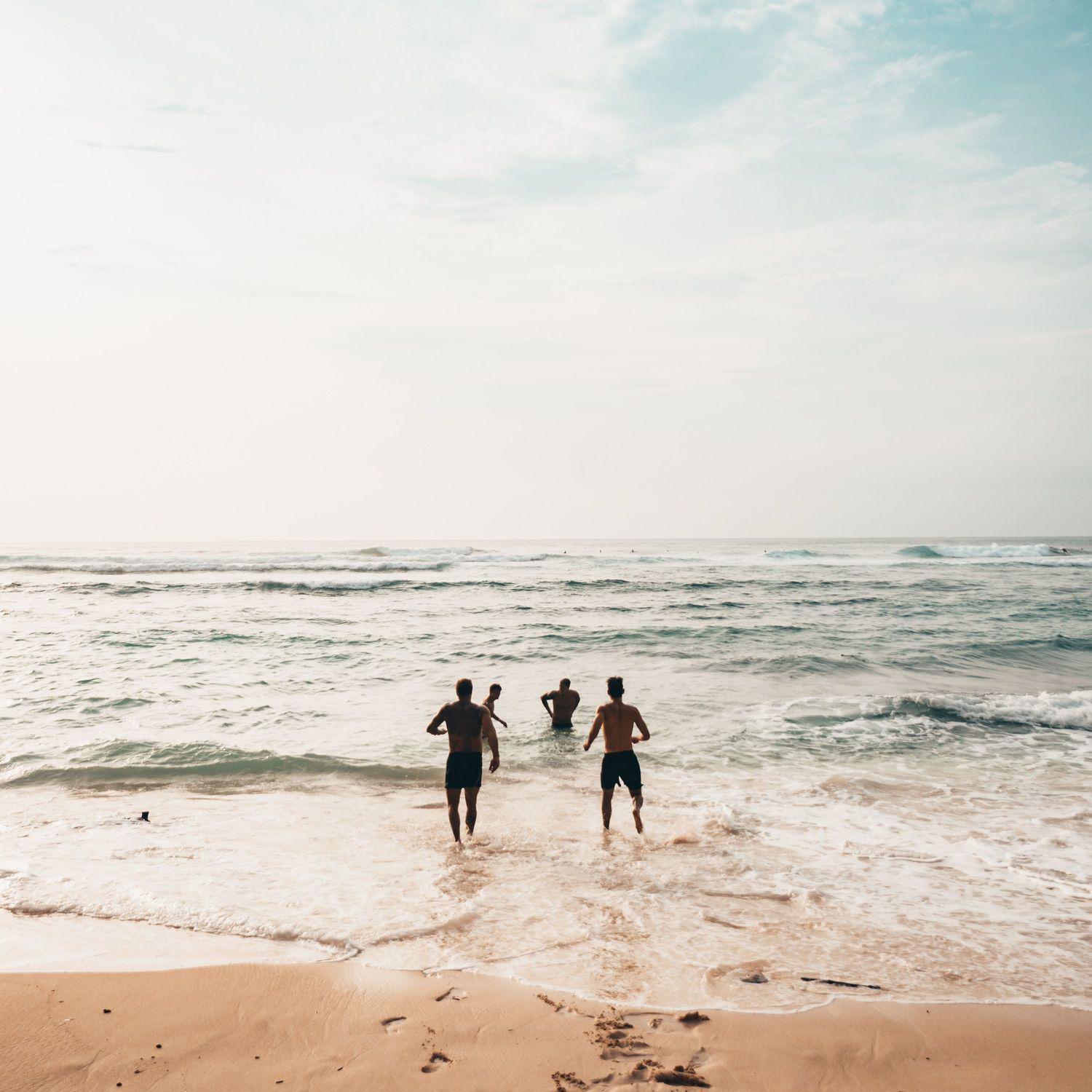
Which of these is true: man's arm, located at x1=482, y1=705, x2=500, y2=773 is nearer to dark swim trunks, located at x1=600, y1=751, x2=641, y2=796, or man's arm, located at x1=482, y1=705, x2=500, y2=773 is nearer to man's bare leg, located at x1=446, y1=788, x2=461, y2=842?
man's bare leg, located at x1=446, y1=788, x2=461, y2=842

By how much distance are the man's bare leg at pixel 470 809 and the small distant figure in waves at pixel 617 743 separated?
1380 millimetres

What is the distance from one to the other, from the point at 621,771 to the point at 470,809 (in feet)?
5.83

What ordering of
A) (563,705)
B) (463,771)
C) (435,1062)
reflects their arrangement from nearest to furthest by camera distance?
(435,1062) → (463,771) → (563,705)

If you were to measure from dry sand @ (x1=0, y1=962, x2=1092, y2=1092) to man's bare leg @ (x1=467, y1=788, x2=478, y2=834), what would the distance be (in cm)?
300

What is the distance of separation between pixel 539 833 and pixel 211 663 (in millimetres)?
12756

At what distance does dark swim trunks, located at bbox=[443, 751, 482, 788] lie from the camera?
8.00 m

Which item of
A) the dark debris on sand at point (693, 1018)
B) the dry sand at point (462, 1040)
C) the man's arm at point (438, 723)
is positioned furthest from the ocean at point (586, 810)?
the man's arm at point (438, 723)

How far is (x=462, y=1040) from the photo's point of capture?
4.25m

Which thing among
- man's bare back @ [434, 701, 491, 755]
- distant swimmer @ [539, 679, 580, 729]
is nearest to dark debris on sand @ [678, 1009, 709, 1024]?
man's bare back @ [434, 701, 491, 755]

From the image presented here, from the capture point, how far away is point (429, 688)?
15.6 metres

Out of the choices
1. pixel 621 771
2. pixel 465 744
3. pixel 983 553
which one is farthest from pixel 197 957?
pixel 983 553

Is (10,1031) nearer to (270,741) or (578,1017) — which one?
(578,1017)

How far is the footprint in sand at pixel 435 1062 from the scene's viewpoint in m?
3.99

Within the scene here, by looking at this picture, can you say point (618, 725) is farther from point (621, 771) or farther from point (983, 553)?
point (983, 553)
